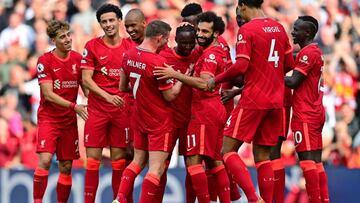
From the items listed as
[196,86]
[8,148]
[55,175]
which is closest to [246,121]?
[196,86]

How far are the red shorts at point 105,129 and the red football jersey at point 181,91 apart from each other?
0.96 m

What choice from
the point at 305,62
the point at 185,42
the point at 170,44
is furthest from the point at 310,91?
the point at 170,44

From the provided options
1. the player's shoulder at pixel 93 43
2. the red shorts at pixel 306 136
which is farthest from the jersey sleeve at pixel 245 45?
the player's shoulder at pixel 93 43

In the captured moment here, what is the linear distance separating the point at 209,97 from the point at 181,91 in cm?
38

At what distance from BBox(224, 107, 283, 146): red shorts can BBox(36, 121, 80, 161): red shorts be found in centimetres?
246

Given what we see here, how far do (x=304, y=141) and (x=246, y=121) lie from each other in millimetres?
1266

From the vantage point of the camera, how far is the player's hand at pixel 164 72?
1169 cm

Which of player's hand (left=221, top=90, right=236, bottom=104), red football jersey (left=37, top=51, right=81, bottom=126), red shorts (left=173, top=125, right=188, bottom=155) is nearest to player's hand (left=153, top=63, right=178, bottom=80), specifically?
red shorts (left=173, top=125, right=188, bottom=155)

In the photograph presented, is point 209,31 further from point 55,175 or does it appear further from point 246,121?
point 55,175

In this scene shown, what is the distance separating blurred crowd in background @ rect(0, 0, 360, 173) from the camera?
16.8 metres

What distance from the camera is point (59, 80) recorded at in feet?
43.7

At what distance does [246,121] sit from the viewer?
11.8 meters

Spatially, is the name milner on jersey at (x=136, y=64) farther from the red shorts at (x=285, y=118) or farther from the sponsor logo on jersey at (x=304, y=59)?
the sponsor logo on jersey at (x=304, y=59)

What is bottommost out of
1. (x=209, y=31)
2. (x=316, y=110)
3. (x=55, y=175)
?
(x=55, y=175)
